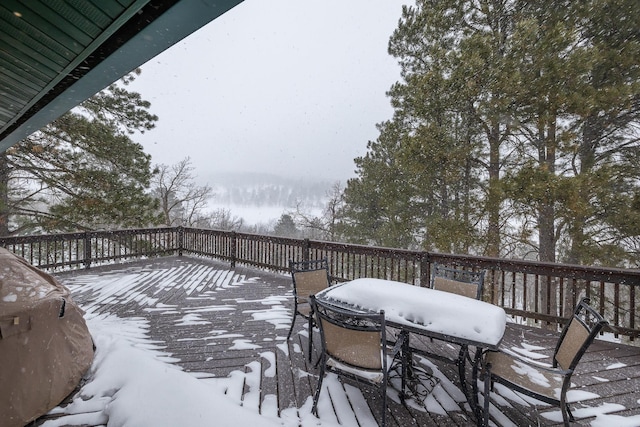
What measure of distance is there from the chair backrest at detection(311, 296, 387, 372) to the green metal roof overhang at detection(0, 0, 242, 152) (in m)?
2.02

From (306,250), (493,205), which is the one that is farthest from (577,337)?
(493,205)

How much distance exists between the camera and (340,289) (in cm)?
283

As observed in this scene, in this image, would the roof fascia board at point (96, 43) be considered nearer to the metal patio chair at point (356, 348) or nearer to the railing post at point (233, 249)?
the metal patio chair at point (356, 348)

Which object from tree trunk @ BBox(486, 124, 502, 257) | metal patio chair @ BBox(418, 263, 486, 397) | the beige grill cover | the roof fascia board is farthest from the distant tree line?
the beige grill cover

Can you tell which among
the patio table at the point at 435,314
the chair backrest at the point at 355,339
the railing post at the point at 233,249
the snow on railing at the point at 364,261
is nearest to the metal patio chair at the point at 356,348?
the chair backrest at the point at 355,339

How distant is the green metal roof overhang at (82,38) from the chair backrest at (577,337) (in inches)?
110

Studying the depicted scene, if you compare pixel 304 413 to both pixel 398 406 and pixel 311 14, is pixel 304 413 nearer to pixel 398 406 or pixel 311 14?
pixel 398 406

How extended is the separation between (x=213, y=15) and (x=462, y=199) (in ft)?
26.5

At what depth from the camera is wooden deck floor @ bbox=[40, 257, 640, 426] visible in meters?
2.10

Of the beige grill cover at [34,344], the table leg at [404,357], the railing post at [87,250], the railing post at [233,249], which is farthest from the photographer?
the railing post at [233,249]

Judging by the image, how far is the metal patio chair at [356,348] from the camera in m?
1.89

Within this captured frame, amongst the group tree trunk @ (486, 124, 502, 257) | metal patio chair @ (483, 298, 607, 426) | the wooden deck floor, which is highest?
tree trunk @ (486, 124, 502, 257)

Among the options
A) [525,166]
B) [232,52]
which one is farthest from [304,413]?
[232,52]

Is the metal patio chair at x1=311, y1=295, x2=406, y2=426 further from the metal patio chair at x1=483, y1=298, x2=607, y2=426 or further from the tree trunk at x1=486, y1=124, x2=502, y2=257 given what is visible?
the tree trunk at x1=486, y1=124, x2=502, y2=257
